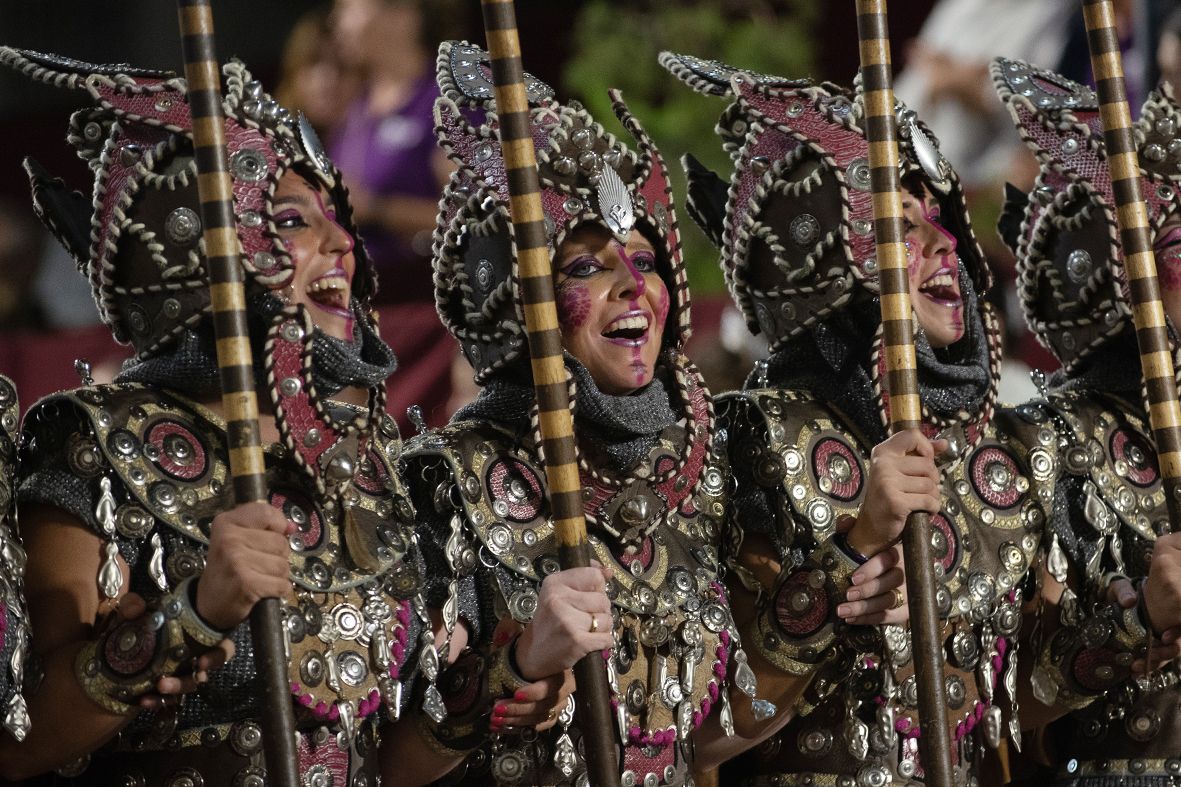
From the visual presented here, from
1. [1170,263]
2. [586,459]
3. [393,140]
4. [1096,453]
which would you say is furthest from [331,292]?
[393,140]

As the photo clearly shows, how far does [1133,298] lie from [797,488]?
0.72m

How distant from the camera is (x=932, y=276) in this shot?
12.8 ft

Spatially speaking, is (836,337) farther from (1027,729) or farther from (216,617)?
(216,617)

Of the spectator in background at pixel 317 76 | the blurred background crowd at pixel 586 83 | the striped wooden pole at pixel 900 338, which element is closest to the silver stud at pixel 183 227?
the striped wooden pole at pixel 900 338

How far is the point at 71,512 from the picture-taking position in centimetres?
302

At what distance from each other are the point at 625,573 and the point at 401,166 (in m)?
3.71

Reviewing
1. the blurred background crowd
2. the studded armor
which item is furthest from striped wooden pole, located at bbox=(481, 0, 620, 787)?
the blurred background crowd

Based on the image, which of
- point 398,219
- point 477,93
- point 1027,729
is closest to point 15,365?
point 398,219

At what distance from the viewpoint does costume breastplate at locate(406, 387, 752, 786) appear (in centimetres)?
338

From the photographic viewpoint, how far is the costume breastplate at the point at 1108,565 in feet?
13.1

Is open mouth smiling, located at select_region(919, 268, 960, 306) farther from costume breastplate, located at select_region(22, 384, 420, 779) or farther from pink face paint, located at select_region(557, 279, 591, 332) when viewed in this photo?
costume breastplate, located at select_region(22, 384, 420, 779)

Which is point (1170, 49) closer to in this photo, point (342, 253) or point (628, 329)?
point (628, 329)

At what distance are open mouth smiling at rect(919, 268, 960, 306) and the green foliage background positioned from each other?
3092 mm

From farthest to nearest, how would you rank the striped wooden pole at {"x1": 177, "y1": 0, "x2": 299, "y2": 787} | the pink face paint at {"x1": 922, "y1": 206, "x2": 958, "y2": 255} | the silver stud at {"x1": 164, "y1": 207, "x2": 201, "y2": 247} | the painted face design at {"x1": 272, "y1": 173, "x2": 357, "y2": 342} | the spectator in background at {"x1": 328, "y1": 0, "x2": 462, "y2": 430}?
the spectator in background at {"x1": 328, "y1": 0, "x2": 462, "y2": 430} < the pink face paint at {"x1": 922, "y1": 206, "x2": 958, "y2": 255} < the painted face design at {"x1": 272, "y1": 173, "x2": 357, "y2": 342} < the silver stud at {"x1": 164, "y1": 207, "x2": 201, "y2": 247} < the striped wooden pole at {"x1": 177, "y1": 0, "x2": 299, "y2": 787}
